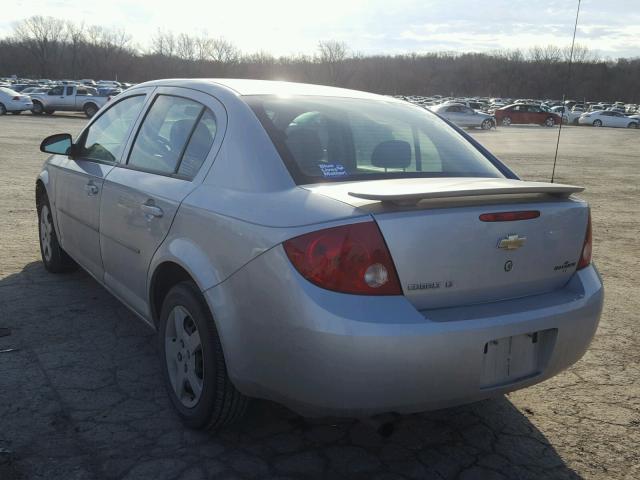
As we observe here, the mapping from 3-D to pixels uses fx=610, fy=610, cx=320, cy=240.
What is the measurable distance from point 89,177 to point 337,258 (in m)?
2.43

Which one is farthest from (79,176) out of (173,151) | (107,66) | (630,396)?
(107,66)

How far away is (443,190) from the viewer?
239cm

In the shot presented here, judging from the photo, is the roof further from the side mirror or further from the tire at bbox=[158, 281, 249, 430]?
the side mirror

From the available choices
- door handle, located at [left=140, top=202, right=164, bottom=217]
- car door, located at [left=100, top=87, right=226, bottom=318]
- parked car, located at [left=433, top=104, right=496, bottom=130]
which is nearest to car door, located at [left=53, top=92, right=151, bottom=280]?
car door, located at [left=100, top=87, right=226, bottom=318]

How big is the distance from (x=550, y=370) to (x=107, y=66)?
120059 millimetres

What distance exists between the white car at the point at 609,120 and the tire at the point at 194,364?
50957mm

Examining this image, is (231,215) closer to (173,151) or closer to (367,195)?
A: (367,195)

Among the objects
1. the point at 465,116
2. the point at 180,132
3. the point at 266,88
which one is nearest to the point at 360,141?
the point at 266,88

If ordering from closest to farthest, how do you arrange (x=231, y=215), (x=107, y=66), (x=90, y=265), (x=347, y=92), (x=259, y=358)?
(x=259, y=358) < (x=231, y=215) < (x=347, y=92) < (x=90, y=265) < (x=107, y=66)

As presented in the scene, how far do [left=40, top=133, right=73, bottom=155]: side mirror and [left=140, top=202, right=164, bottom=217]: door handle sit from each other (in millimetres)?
1704

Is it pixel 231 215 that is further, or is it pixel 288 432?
pixel 288 432

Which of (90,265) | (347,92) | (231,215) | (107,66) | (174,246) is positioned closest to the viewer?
(231,215)

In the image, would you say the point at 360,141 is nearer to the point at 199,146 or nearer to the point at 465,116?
the point at 199,146

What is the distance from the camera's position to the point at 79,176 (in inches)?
166
